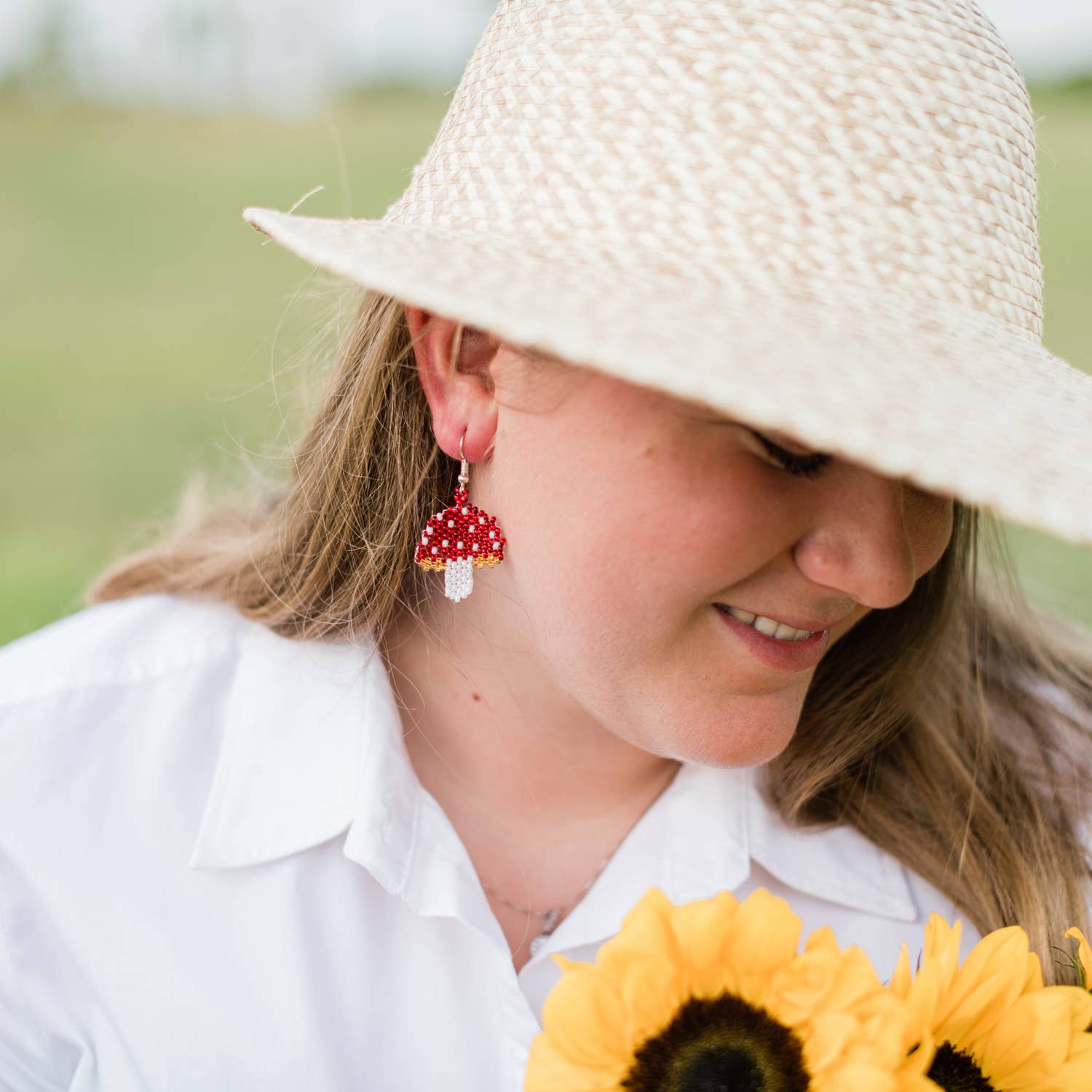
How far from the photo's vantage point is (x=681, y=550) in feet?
3.18

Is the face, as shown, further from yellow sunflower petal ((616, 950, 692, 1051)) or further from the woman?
yellow sunflower petal ((616, 950, 692, 1051))

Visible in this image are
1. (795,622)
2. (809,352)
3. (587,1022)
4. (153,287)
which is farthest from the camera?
(153,287)

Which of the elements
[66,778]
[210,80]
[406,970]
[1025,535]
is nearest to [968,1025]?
[406,970]

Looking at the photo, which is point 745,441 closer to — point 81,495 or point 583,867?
point 583,867

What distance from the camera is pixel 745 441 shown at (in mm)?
937

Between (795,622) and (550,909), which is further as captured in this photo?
(550,909)

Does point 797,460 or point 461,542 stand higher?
point 797,460

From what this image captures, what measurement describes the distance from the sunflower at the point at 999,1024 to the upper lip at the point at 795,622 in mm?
446

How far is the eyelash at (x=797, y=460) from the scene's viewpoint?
93 cm

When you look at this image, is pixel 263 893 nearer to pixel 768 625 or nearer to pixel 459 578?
pixel 459 578

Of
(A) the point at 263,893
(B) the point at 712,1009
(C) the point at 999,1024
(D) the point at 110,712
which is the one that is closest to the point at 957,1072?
(C) the point at 999,1024

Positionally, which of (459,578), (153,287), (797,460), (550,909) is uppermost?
(797,460)

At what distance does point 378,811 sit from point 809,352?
2.41 ft

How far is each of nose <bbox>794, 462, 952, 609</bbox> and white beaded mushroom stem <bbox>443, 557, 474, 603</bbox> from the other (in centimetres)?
35
